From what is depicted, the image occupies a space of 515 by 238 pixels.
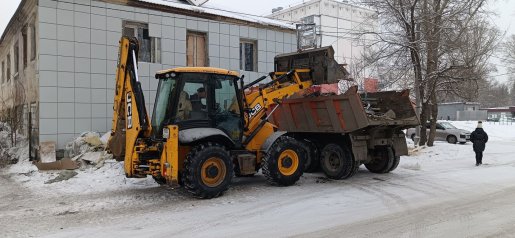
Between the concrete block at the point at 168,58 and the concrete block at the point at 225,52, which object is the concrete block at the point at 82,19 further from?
the concrete block at the point at 225,52

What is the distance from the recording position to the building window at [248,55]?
55.1ft

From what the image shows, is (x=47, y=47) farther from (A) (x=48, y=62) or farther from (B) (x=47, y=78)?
(B) (x=47, y=78)

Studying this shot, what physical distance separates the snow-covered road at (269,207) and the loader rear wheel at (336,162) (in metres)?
0.25

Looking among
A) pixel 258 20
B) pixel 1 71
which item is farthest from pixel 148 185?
pixel 1 71

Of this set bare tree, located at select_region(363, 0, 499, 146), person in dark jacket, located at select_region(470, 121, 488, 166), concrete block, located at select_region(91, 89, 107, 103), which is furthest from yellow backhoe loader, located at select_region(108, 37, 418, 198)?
bare tree, located at select_region(363, 0, 499, 146)

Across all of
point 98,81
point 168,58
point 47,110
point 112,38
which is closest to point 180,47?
point 168,58

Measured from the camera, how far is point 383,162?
38.9 ft

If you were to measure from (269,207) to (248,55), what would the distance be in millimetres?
10018

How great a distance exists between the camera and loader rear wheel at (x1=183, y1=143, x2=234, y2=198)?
8125 mm

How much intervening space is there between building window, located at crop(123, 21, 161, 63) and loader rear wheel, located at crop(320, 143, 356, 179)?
→ 666 centimetres

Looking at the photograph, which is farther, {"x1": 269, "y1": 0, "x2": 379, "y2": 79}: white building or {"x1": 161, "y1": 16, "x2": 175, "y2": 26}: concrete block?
{"x1": 269, "y1": 0, "x2": 379, "y2": 79}: white building

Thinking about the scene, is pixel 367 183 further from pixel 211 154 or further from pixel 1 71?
pixel 1 71

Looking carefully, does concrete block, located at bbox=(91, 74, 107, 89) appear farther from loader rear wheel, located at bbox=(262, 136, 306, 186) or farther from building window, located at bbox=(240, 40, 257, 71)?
loader rear wheel, located at bbox=(262, 136, 306, 186)

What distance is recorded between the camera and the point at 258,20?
16.8 meters
